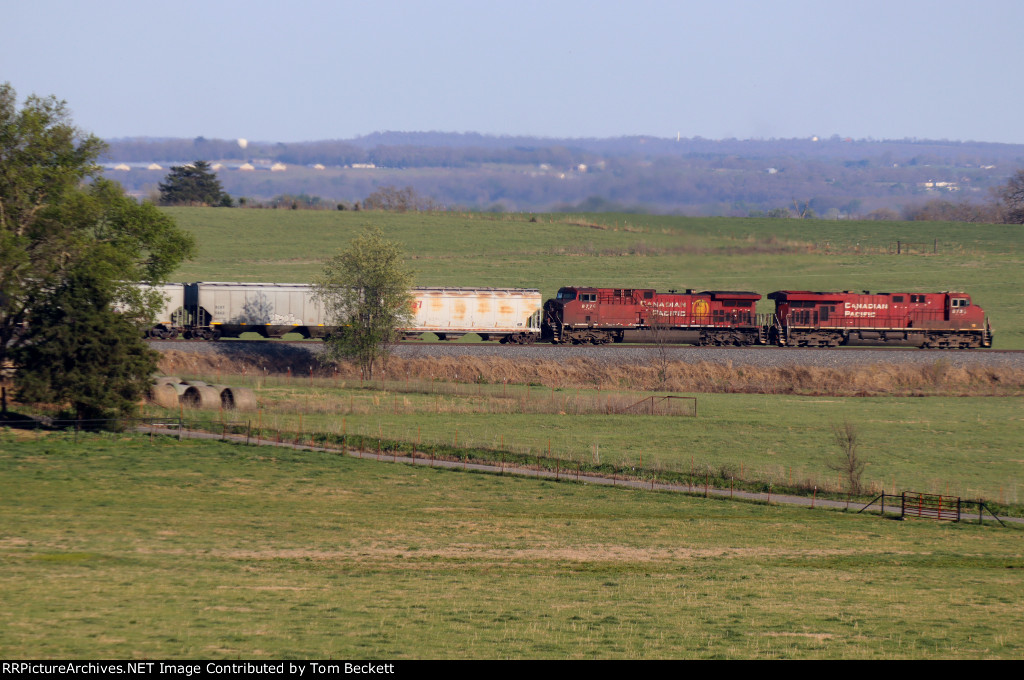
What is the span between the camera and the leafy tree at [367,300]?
5588cm

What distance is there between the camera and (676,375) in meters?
57.4

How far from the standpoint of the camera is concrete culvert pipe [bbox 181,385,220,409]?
45.8 metres

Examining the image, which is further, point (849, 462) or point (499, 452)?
point (499, 452)

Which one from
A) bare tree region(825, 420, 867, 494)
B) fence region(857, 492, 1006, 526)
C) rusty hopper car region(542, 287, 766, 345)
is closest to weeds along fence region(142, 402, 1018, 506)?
bare tree region(825, 420, 867, 494)

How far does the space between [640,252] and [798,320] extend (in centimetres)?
3679

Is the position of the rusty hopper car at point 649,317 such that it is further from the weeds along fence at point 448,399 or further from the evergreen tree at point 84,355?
the evergreen tree at point 84,355

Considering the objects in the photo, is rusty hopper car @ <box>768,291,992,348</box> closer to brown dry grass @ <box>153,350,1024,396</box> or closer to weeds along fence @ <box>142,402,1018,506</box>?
brown dry grass @ <box>153,350,1024,396</box>

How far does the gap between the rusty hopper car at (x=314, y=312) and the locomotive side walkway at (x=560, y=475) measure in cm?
2047

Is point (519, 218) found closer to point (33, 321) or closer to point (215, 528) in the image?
point (33, 321)

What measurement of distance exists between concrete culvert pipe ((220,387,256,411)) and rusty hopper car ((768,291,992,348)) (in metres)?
38.5

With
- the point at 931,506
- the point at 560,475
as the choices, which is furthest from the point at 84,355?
the point at 931,506

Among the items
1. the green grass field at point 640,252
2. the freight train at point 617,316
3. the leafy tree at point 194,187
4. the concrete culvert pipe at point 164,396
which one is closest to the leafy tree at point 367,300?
the freight train at point 617,316


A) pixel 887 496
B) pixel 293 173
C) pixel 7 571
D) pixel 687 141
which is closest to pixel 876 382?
pixel 687 141

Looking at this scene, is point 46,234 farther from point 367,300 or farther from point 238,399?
point 367,300
